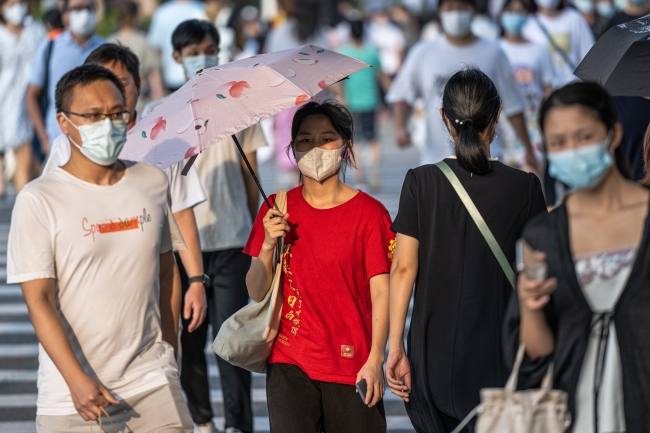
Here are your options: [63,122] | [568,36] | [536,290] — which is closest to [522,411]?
[536,290]

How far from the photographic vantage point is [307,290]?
4.45 metres

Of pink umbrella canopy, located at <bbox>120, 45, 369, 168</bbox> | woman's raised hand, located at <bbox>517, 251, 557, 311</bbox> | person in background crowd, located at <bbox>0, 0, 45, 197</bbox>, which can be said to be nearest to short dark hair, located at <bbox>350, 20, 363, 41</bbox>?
person in background crowd, located at <bbox>0, 0, 45, 197</bbox>

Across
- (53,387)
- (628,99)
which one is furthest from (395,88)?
(53,387)

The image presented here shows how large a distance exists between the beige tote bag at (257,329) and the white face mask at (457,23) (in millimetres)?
3830

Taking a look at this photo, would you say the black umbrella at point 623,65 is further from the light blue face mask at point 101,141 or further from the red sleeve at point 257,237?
the light blue face mask at point 101,141

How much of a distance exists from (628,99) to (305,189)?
2862 mm

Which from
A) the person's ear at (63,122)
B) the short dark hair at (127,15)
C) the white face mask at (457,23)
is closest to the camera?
the person's ear at (63,122)

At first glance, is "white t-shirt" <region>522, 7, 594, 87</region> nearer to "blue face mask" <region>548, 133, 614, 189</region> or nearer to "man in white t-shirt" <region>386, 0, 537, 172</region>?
"man in white t-shirt" <region>386, 0, 537, 172</region>

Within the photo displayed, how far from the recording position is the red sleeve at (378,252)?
173 inches

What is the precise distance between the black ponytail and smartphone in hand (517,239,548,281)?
0.93 m

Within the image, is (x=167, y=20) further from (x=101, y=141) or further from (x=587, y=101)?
(x=587, y=101)

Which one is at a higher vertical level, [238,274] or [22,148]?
[22,148]

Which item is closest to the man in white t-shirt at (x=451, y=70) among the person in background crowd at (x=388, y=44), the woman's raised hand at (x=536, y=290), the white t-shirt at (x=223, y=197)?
the white t-shirt at (x=223, y=197)

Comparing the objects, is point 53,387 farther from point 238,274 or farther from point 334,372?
point 238,274
